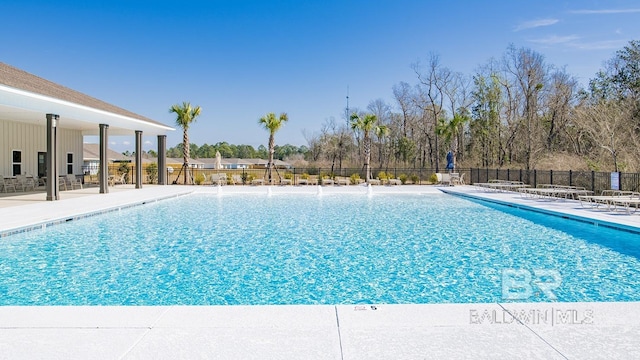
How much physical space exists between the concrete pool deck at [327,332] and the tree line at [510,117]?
55.7 ft

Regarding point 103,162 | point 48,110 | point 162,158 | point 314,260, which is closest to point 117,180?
point 162,158

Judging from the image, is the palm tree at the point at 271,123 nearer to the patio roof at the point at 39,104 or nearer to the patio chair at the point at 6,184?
the patio roof at the point at 39,104

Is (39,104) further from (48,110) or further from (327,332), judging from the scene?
(327,332)

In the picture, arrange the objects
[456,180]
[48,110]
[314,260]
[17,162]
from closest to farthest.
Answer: [314,260]
[48,110]
[17,162]
[456,180]

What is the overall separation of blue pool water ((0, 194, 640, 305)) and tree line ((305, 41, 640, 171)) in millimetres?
11876

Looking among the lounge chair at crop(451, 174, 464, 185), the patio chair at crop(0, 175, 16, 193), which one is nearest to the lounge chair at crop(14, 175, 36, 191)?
the patio chair at crop(0, 175, 16, 193)

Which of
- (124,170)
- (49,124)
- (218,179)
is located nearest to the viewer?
(49,124)

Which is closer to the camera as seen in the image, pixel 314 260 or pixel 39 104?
pixel 314 260

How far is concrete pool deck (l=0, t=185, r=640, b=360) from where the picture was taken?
299 cm

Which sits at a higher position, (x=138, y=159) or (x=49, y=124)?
(x=49, y=124)

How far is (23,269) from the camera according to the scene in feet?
20.9

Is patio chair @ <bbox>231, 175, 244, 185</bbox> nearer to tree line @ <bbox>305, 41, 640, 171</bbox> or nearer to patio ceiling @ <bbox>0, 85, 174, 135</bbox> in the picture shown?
patio ceiling @ <bbox>0, 85, 174, 135</bbox>

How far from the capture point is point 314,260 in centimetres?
A: 707

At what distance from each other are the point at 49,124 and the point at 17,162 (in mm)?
6305
